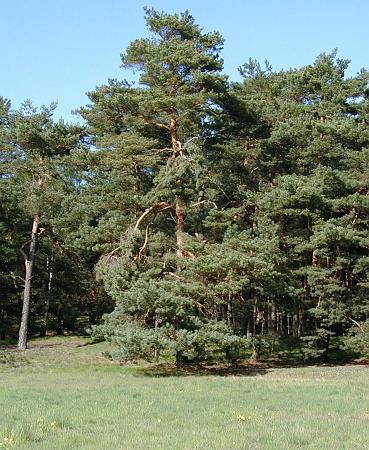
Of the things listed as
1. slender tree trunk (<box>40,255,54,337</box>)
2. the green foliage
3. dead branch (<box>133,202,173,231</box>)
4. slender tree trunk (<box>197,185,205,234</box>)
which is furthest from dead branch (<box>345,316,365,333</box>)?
slender tree trunk (<box>40,255,54,337</box>)

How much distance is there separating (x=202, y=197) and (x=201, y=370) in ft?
31.0

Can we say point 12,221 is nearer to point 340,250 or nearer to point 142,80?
point 142,80

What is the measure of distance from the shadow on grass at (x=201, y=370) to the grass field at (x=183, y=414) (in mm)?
2901

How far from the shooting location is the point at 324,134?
110 ft

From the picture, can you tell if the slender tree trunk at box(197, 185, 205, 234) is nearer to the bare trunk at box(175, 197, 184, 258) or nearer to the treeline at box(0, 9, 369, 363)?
the treeline at box(0, 9, 369, 363)

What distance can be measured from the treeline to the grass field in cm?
458

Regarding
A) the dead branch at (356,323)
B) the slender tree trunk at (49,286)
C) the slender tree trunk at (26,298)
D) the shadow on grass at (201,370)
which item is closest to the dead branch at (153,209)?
the shadow on grass at (201,370)

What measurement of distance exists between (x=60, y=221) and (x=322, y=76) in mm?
20501

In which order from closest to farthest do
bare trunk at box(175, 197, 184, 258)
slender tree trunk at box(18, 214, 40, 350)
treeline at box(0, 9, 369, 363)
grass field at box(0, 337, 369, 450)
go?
grass field at box(0, 337, 369, 450)
treeline at box(0, 9, 369, 363)
bare trunk at box(175, 197, 184, 258)
slender tree trunk at box(18, 214, 40, 350)

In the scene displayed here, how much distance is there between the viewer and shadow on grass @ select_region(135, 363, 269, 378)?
25.3 m

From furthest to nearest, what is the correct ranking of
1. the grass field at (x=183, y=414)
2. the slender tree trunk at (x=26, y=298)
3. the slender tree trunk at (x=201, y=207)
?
1. the slender tree trunk at (x=26, y=298)
2. the slender tree trunk at (x=201, y=207)
3. the grass field at (x=183, y=414)

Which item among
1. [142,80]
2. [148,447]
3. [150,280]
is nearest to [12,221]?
[142,80]

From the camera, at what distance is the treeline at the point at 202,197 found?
80.9ft

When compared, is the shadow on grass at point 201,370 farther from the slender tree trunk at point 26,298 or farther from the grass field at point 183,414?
the slender tree trunk at point 26,298
